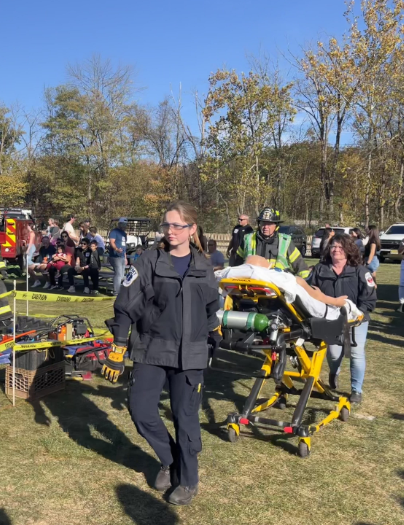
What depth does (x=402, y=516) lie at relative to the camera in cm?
335

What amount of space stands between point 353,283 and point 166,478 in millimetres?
2769

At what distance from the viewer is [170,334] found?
130 inches

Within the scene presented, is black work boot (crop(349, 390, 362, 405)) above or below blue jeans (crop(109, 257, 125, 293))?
below

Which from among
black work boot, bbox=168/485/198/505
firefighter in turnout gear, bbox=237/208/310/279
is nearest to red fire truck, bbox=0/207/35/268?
firefighter in turnout gear, bbox=237/208/310/279

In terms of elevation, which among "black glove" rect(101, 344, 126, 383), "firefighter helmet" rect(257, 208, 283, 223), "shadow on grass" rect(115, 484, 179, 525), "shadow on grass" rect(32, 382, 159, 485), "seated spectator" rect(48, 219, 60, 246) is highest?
"firefighter helmet" rect(257, 208, 283, 223)

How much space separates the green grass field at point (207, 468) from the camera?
332 cm

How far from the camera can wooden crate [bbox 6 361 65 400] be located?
5.20 m

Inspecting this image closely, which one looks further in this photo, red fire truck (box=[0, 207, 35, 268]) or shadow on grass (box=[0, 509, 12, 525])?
red fire truck (box=[0, 207, 35, 268])

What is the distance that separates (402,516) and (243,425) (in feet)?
5.16

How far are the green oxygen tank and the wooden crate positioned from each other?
220cm

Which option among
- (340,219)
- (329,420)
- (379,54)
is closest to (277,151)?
(340,219)

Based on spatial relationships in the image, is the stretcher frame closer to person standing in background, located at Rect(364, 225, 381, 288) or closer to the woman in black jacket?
the woman in black jacket

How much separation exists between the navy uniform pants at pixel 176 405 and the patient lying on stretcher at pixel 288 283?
98 cm

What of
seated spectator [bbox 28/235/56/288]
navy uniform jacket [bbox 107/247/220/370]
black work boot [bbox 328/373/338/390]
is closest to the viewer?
navy uniform jacket [bbox 107/247/220/370]
